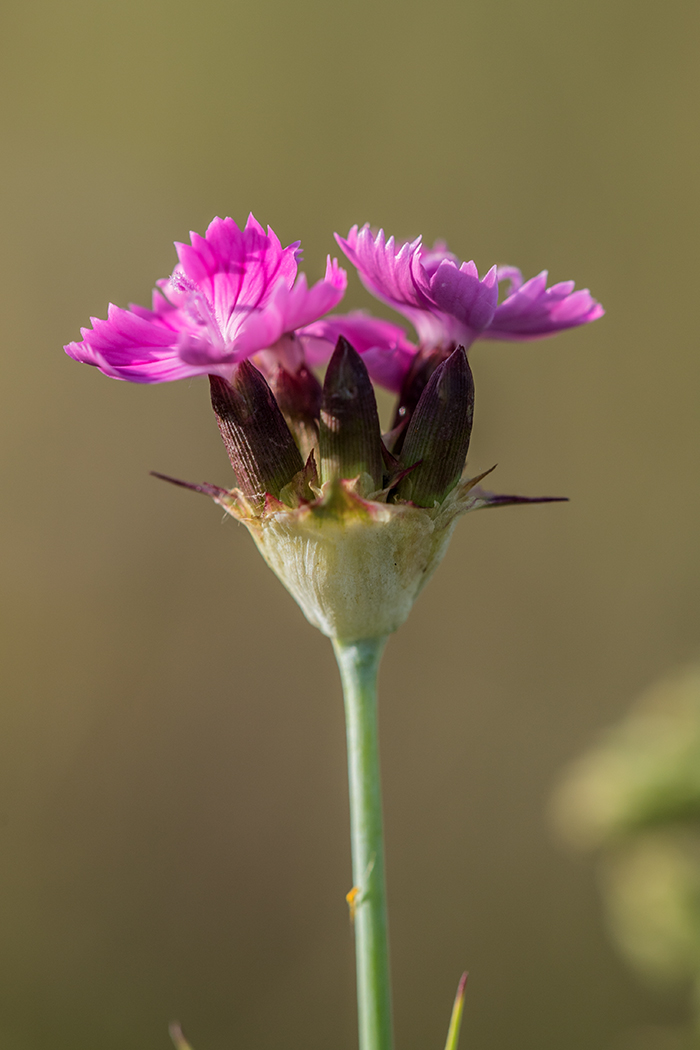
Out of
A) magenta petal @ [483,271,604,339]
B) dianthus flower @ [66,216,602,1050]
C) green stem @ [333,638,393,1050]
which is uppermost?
magenta petal @ [483,271,604,339]

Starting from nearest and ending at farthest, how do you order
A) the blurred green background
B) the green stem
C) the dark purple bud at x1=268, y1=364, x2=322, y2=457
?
the green stem → the dark purple bud at x1=268, y1=364, x2=322, y2=457 → the blurred green background

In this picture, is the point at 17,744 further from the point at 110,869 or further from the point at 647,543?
the point at 647,543

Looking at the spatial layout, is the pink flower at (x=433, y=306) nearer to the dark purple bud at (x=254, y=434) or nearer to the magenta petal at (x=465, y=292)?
the magenta petal at (x=465, y=292)

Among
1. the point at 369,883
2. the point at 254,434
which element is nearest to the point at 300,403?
the point at 254,434

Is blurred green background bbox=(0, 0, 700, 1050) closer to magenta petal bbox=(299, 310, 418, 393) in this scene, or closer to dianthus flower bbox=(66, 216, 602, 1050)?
magenta petal bbox=(299, 310, 418, 393)

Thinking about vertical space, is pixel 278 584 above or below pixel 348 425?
above

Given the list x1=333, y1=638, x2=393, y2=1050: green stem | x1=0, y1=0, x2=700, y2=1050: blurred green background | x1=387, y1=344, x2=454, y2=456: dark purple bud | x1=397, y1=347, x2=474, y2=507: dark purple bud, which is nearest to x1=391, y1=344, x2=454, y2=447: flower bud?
x1=387, y1=344, x2=454, y2=456: dark purple bud

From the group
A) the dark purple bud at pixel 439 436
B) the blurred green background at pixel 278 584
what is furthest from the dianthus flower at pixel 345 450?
the blurred green background at pixel 278 584

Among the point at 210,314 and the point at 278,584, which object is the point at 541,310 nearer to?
the point at 210,314
